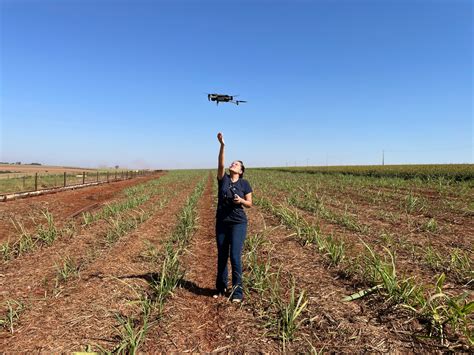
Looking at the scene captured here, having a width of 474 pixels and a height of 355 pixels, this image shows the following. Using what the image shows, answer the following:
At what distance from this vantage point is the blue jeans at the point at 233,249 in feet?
15.4

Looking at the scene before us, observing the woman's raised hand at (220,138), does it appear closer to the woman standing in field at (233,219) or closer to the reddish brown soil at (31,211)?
the woman standing in field at (233,219)

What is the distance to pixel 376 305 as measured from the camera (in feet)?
13.9

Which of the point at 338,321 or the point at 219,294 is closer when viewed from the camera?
the point at 338,321

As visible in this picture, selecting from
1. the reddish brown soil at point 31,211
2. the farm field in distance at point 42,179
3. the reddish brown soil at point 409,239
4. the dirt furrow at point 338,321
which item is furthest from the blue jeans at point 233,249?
the farm field in distance at point 42,179

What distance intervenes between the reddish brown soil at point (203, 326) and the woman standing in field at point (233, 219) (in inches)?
14.9

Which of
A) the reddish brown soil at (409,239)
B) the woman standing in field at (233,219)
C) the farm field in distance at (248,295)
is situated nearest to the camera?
the farm field in distance at (248,295)

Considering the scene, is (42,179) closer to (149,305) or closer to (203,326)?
(149,305)

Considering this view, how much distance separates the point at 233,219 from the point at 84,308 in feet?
8.32

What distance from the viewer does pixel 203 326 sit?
4.11m

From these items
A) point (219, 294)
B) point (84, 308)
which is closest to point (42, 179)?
point (84, 308)

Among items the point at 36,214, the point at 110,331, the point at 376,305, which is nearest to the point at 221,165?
the point at 110,331

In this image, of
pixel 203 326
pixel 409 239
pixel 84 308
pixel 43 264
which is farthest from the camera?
pixel 409 239

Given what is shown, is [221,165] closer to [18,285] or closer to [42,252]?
[18,285]

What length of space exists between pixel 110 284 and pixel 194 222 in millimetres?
4760
